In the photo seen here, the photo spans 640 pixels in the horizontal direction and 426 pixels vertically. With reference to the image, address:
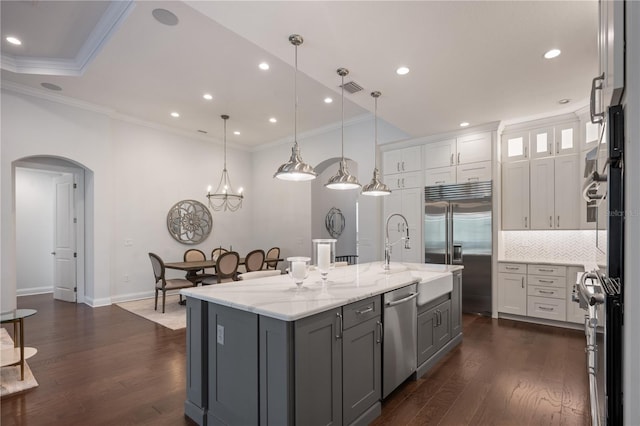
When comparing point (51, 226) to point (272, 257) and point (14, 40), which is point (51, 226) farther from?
point (272, 257)

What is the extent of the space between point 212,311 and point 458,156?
4673mm

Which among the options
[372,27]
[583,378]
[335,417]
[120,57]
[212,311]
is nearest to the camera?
[335,417]

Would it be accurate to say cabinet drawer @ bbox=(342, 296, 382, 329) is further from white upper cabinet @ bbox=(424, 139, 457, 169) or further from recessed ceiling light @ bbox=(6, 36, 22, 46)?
recessed ceiling light @ bbox=(6, 36, 22, 46)

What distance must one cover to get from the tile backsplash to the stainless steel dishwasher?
3.23 m

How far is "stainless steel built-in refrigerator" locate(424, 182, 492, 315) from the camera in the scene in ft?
16.6

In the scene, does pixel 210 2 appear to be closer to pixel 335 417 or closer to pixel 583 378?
pixel 335 417

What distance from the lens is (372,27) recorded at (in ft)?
8.80

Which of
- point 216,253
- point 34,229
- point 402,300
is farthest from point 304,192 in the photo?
point 34,229

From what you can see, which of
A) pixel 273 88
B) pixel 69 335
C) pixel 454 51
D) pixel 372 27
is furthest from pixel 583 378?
pixel 69 335

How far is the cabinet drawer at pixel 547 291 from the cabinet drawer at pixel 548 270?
8.0 inches

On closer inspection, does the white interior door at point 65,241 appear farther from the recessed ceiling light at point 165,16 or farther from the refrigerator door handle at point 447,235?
the refrigerator door handle at point 447,235

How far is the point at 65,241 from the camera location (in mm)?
6332

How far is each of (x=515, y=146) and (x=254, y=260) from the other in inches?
187

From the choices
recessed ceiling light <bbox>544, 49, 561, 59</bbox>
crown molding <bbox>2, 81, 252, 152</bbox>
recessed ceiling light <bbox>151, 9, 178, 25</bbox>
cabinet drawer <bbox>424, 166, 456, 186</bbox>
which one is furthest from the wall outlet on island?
crown molding <bbox>2, 81, 252, 152</bbox>
